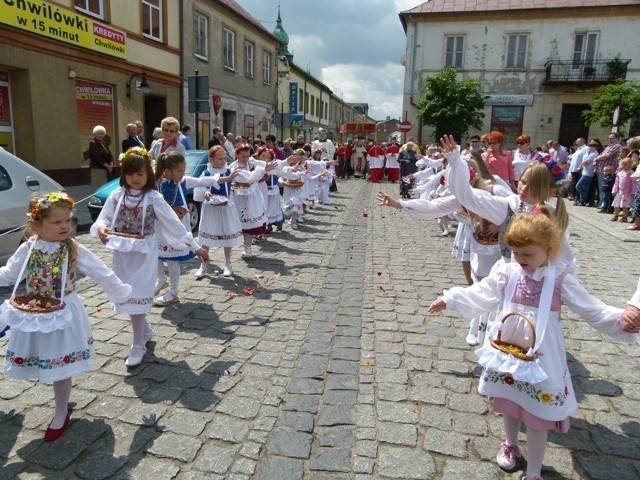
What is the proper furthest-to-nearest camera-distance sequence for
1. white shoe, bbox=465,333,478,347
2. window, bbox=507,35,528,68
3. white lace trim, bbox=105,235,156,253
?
window, bbox=507,35,528,68, white shoe, bbox=465,333,478,347, white lace trim, bbox=105,235,156,253

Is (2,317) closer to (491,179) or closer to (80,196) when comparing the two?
(491,179)

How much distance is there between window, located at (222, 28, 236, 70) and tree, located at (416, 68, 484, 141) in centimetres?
1141

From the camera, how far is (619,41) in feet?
104

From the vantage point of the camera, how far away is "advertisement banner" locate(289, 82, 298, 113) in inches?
1553

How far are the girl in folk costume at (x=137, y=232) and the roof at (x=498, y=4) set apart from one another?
33.7 metres

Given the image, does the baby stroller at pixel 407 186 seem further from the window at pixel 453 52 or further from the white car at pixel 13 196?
the window at pixel 453 52

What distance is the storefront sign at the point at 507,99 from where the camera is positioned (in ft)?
108

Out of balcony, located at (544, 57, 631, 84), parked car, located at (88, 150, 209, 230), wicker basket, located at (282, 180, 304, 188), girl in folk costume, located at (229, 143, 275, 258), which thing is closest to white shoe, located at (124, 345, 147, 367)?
girl in folk costume, located at (229, 143, 275, 258)

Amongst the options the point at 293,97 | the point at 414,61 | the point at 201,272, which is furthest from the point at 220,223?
the point at 293,97

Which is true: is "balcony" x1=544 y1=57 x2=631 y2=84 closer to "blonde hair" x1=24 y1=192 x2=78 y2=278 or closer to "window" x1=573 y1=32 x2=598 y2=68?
"window" x1=573 y1=32 x2=598 y2=68

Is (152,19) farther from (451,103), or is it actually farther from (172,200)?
(451,103)

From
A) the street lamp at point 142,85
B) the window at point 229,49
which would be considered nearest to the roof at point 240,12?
the window at point 229,49

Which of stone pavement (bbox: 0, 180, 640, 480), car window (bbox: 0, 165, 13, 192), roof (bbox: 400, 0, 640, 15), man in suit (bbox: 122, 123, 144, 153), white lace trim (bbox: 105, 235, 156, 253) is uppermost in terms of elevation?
→ roof (bbox: 400, 0, 640, 15)

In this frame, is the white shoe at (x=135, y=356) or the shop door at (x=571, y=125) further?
the shop door at (x=571, y=125)
